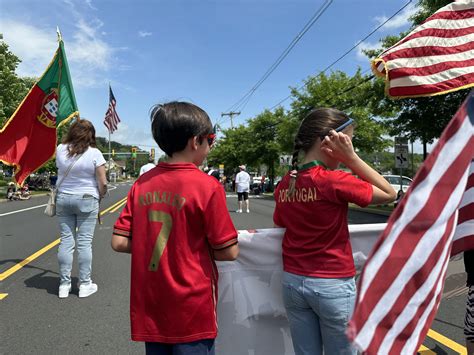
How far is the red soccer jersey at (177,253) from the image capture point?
5.82 ft

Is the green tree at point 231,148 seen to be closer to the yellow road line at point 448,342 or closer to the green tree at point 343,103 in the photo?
the green tree at point 343,103

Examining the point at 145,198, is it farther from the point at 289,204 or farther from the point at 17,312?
the point at 17,312

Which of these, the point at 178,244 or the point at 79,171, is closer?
the point at 178,244

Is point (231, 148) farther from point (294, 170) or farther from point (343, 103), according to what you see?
point (294, 170)

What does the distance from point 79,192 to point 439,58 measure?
3846 millimetres

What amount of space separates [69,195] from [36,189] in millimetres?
40075

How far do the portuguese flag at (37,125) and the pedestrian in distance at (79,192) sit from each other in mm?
1050

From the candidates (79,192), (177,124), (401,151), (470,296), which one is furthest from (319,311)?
(401,151)

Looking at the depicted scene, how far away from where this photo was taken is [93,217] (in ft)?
15.8

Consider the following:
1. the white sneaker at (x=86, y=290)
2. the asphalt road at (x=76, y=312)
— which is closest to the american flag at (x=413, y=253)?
the asphalt road at (x=76, y=312)

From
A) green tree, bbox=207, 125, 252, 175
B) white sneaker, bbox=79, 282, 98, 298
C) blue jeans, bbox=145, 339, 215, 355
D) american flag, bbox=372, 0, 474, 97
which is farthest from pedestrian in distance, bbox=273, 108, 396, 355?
green tree, bbox=207, 125, 252, 175

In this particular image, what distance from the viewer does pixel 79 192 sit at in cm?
462

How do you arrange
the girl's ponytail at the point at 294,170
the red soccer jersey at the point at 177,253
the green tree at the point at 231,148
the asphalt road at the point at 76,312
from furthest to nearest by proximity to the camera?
the green tree at the point at 231,148 → the asphalt road at the point at 76,312 → the girl's ponytail at the point at 294,170 → the red soccer jersey at the point at 177,253

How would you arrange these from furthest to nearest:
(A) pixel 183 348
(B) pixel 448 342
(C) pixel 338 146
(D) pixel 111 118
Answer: (D) pixel 111 118
(B) pixel 448 342
(C) pixel 338 146
(A) pixel 183 348
